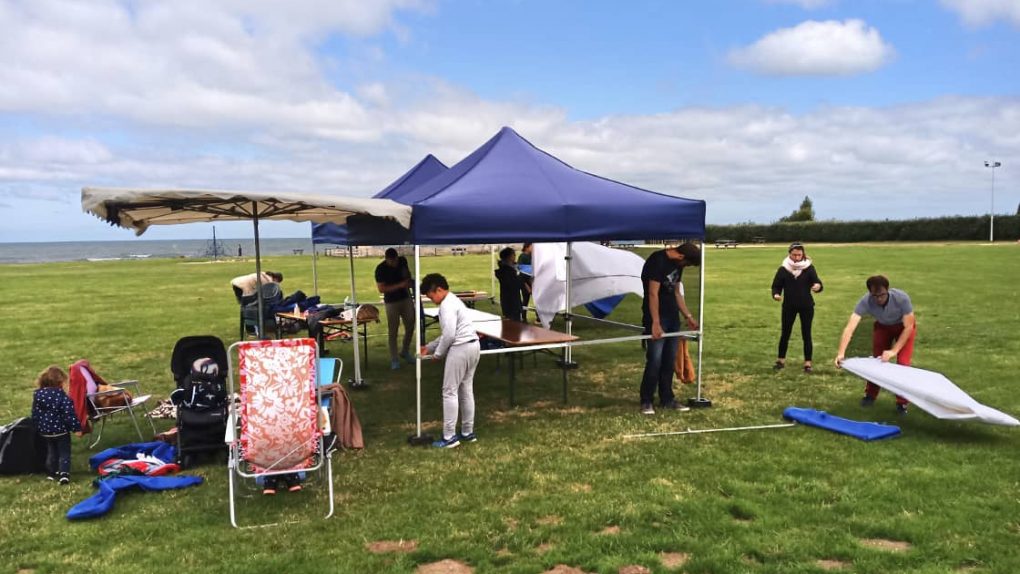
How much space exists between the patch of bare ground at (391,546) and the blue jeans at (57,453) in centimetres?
286

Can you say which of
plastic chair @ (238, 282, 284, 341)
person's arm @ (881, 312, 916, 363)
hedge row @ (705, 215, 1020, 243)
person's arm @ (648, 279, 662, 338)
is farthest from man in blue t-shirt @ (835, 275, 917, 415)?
hedge row @ (705, 215, 1020, 243)

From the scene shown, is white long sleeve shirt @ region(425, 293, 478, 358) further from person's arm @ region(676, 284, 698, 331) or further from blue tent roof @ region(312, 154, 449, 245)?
person's arm @ region(676, 284, 698, 331)

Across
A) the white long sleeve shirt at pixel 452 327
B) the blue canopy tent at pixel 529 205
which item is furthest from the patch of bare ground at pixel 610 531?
the blue canopy tent at pixel 529 205

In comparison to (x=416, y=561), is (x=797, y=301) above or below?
above

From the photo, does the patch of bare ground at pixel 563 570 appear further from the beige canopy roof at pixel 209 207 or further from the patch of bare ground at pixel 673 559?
the beige canopy roof at pixel 209 207

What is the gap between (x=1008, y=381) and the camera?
7836 mm

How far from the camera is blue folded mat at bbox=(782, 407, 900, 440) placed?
5895 mm

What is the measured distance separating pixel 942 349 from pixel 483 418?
24.5 feet

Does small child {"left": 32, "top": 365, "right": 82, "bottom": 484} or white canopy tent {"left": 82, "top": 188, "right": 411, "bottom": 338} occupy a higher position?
white canopy tent {"left": 82, "top": 188, "right": 411, "bottom": 338}

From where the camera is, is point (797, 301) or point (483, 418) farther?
point (797, 301)

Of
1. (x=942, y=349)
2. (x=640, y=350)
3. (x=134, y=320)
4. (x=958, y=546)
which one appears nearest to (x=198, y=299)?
(x=134, y=320)

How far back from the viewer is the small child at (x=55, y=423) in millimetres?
A: 5164

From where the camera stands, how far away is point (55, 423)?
17.0 ft

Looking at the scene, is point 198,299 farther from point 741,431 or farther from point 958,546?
point 958,546
